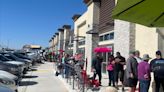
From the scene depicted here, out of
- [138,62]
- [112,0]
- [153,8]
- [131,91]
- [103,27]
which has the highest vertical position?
[112,0]

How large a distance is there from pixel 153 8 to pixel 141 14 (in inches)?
8.5

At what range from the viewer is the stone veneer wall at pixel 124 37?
16.3m

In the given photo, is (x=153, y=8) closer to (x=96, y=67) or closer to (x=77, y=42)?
(x=96, y=67)

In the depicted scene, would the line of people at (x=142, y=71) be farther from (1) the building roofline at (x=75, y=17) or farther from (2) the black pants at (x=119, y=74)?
(1) the building roofline at (x=75, y=17)

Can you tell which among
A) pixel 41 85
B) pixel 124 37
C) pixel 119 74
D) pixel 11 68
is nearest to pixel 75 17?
pixel 11 68

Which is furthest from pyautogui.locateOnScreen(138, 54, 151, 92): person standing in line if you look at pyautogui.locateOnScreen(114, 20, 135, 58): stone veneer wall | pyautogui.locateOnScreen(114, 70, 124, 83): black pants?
pyautogui.locateOnScreen(114, 20, 135, 58): stone veneer wall

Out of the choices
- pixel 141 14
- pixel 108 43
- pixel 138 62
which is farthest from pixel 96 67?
pixel 141 14

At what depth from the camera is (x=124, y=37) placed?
17.2 meters

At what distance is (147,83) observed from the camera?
1051 cm

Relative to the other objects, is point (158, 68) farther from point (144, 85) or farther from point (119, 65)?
point (119, 65)

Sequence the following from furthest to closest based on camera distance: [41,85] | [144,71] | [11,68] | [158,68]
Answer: [11,68] < [41,85] < [144,71] < [158,68]

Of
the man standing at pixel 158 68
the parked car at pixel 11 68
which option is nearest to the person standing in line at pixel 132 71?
the man standing at pixel 158 68

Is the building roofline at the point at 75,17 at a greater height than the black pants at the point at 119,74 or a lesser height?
greater

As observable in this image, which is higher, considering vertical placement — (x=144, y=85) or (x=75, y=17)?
(x=75, y=17)
